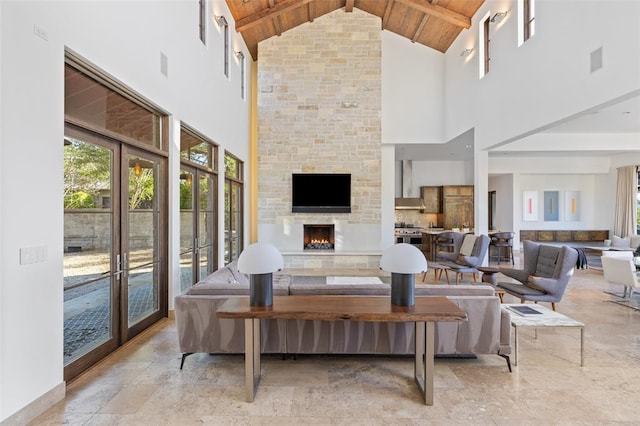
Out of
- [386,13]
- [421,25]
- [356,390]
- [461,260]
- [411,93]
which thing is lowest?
[356,390]

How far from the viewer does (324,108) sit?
27.9 ft

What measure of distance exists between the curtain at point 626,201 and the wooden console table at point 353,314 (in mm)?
11354

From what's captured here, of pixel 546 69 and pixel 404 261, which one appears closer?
pixel 404 261

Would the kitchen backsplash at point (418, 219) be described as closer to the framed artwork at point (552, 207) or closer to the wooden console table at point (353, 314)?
the framed artwork at point (552, 207)

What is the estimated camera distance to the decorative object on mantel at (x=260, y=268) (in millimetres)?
2518

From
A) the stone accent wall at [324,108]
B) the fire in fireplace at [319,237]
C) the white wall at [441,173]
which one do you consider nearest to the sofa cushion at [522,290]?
the stone accent wall at [324,108]

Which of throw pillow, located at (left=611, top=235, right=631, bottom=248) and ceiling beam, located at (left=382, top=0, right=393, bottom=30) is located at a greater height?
ceiling beam, located at (left=382, top=0, right=393, bottom=30)

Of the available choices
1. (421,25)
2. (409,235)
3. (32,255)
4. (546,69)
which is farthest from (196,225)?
(421,25)

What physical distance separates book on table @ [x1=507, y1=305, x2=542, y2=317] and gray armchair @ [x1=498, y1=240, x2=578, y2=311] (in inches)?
43.4

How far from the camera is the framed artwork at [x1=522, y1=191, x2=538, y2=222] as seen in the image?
40.0 ft

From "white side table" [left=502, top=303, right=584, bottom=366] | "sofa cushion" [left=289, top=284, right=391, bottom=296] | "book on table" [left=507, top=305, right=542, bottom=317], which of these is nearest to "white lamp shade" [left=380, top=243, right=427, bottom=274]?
"sofa cushion" [left=289, top=284, right=391, bottom=296]

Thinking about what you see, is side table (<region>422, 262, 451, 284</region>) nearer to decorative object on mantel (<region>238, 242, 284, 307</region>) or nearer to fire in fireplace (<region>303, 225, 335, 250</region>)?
fire in fireplace (<region>303, 225, 335, 250</region>)

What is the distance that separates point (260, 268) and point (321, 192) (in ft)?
20.0

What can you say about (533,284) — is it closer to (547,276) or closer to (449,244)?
(547,276)
